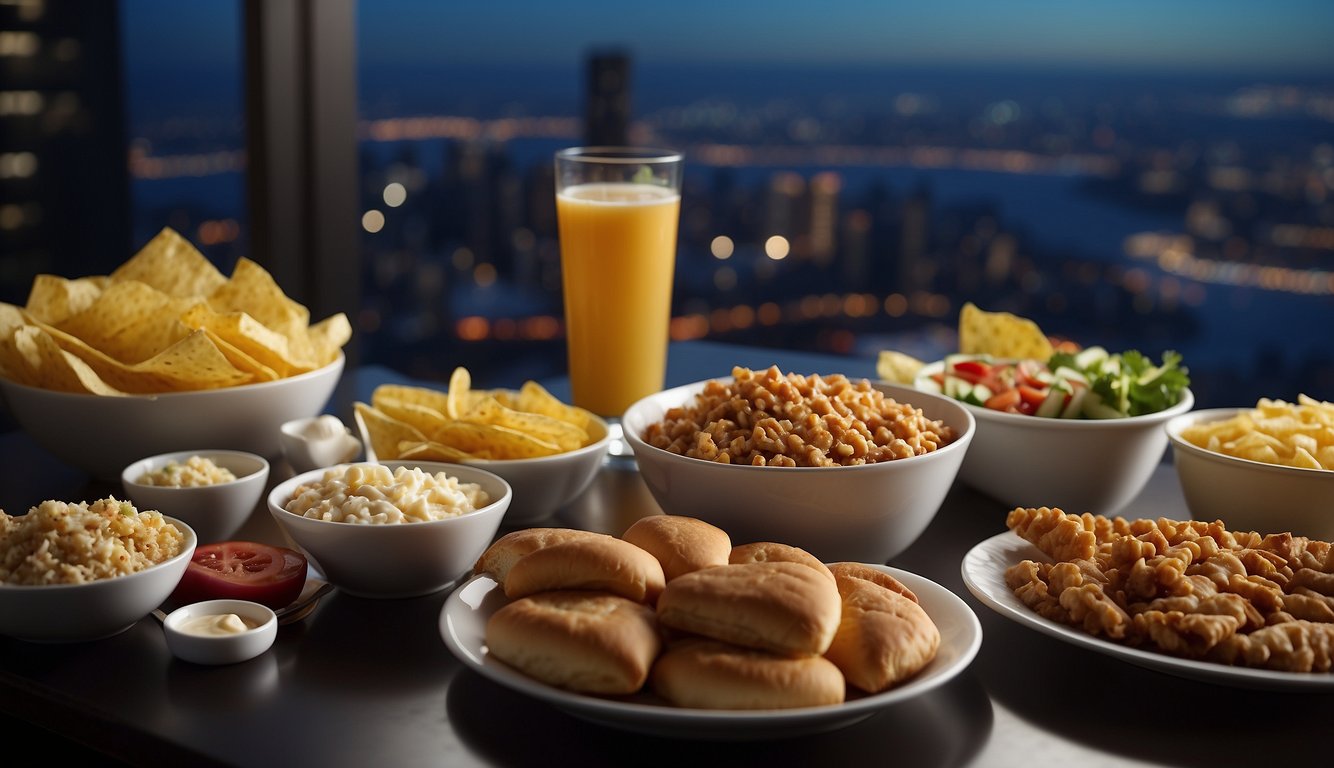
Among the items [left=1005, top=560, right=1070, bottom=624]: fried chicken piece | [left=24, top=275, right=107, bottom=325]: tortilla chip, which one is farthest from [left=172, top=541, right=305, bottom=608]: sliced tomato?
[left=1005, top=560, right=1070, bottom=624]: fried chicken piece

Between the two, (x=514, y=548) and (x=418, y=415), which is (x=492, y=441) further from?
(x=514, y=548)

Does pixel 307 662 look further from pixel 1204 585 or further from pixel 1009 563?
pixel 1204 585

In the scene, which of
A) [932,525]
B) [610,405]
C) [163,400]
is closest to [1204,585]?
[932,525]

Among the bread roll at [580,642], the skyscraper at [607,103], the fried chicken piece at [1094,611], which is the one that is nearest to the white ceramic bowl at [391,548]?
the bread roll at [580,642]

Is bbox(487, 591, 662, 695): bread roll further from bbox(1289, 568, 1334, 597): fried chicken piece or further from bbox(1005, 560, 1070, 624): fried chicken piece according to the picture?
bbox(1289, 568, 1334, 597): fried chicken piece

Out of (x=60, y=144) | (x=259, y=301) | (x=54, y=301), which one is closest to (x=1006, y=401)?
(x=259, y=301)
